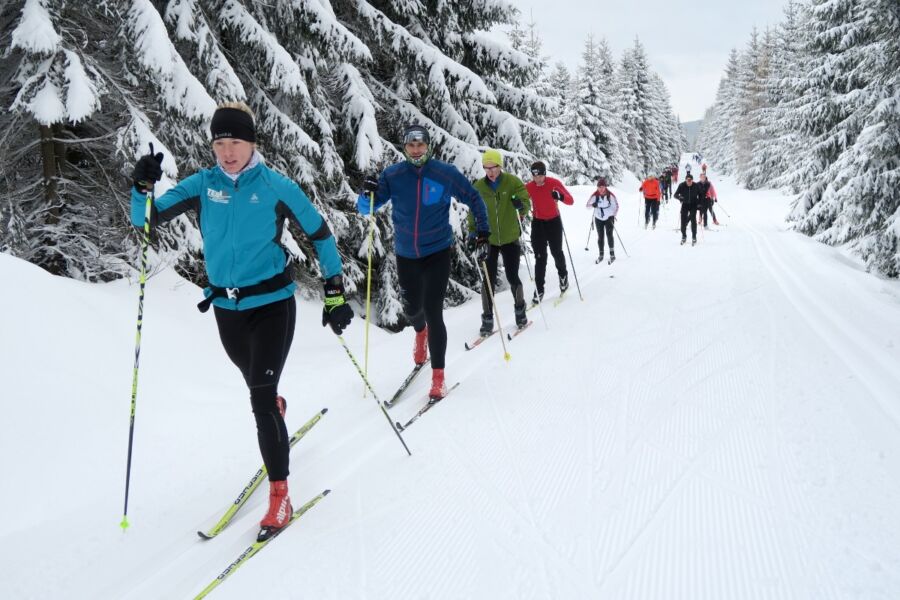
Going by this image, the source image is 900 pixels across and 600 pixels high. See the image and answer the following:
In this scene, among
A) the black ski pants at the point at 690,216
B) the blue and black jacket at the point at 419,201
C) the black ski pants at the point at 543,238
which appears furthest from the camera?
the black ski pants at the point at 690,216

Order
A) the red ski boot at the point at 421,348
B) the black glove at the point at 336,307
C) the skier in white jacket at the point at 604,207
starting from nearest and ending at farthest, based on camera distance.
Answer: the black glove at the point at 336,307 < the red ski boot at the point at 421,348 < the skier in white jacket at the point at 604,207

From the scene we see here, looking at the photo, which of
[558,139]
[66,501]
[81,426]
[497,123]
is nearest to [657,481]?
[66,501]

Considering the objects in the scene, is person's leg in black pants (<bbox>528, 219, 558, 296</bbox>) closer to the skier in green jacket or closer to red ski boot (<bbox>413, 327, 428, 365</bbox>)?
the skier in green jacket

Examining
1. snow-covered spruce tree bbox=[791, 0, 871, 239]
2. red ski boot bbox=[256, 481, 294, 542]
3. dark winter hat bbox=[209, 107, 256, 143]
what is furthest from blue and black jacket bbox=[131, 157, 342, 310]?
snow-covered spruce tree bbox=[791, 0, 871, 239]

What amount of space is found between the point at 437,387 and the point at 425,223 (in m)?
1.66

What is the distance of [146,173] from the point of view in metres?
2.98

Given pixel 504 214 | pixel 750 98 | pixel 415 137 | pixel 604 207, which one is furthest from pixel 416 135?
pixel 750 98

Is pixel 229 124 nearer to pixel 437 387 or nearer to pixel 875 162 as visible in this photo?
pixel 437 387

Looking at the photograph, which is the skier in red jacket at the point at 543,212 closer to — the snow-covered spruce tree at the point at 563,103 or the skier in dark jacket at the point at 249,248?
the skier in dark jacket at the point at 249,248

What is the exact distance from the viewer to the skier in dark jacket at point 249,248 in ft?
9.98

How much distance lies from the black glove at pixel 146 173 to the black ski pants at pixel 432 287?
261cm

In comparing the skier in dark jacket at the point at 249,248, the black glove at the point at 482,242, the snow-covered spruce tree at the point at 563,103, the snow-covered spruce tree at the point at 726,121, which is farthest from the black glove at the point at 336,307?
the snow-covered spruce tree at the point at 726,121

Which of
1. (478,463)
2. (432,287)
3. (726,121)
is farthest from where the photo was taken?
(726,121)

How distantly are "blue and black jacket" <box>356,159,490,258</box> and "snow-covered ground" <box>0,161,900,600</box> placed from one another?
1.60m
